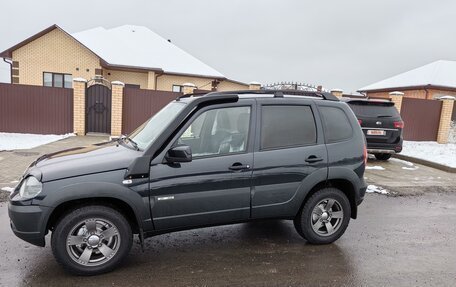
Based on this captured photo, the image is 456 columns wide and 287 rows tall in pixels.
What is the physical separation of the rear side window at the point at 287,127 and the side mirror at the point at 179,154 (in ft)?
2.97

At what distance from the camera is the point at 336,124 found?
176 inches

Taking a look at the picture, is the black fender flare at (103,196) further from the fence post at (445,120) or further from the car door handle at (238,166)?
the fence post at (445,120)

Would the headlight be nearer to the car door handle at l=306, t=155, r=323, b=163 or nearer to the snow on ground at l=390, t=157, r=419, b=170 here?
the car door handle at l=306, t=155, r=323, b=163

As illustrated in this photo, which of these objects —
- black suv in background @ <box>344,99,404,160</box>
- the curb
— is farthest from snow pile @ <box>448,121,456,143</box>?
black suv in background @ <box>344,99,404,160</box>

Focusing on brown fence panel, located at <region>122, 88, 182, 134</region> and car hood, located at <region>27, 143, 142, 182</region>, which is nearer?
car hood, located at <region>27, 143, 142, 182</region>

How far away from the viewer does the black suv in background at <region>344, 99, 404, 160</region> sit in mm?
10266

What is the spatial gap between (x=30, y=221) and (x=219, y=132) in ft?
6.63

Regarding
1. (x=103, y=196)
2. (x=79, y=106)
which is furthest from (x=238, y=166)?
(x=79, y=106)

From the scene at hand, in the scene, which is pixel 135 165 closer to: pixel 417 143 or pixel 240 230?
pixel 240 230

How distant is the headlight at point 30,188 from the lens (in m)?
3.29

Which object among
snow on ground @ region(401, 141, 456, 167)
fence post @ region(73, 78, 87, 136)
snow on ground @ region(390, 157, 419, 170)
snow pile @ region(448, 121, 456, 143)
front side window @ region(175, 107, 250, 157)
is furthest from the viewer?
snow pile @ region(448, 121, 456, 143)

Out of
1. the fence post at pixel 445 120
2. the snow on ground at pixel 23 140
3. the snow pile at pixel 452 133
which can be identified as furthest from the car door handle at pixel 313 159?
the snow pile at pixel 452 133

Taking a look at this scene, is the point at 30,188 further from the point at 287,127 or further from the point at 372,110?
the point at 372,110

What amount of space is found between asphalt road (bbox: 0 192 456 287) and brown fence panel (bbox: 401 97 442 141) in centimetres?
1200
